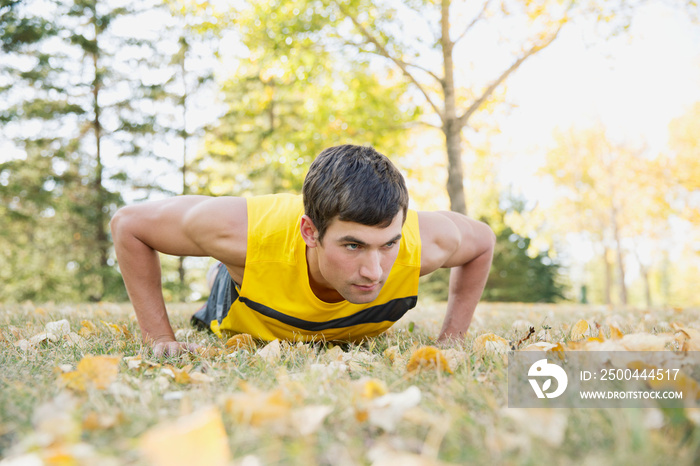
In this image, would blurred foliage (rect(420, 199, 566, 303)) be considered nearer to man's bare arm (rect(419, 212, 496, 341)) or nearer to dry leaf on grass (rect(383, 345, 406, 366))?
man's bare arm (rect(419, 212, 496, 341))

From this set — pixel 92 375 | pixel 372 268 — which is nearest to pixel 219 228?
pixel 372 268

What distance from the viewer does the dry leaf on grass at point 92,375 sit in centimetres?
140

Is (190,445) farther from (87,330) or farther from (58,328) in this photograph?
(58,328)

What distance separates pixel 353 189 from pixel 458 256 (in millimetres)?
1084

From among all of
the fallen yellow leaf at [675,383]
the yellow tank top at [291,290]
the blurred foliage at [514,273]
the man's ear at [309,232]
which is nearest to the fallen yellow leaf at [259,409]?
the fallen yellow leaf at [675,383]

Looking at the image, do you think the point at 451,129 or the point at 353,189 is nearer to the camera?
the point at 353,189

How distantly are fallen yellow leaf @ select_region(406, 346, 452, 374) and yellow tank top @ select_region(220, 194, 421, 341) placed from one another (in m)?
1.00

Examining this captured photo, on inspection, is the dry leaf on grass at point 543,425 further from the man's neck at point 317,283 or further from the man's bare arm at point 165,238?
the man's bare arm at point 165,238

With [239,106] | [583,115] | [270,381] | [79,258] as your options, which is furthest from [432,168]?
[270,381]

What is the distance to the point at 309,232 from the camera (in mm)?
2449

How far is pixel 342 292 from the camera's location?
7.57ft

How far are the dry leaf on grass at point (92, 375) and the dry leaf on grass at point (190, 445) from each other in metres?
0.61

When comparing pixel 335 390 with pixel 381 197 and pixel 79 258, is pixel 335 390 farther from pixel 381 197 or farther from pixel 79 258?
pixel 79 258

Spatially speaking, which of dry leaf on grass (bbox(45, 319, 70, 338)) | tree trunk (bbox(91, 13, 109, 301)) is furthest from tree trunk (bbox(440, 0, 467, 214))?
tree trunk (bbox(91, 13, 109, 301))
